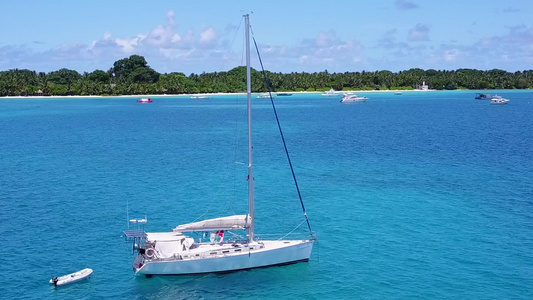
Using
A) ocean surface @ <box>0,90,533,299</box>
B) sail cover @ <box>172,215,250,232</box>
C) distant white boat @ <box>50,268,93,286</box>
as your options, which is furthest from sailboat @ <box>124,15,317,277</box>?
distant white boat @ <box>50,268,93,286</box>

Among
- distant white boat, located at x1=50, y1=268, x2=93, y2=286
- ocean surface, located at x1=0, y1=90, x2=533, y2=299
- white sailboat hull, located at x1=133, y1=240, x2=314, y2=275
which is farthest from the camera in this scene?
ocean surface, located at x1=0, y1=90, x2=533, y2=299

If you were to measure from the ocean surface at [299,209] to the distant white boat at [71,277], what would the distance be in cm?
44

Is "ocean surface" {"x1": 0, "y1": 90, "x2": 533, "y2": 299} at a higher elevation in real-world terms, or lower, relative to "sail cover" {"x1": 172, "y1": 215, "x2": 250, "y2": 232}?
lower

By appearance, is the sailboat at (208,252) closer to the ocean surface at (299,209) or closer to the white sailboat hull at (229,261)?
the white sailboat hull at (229,261)

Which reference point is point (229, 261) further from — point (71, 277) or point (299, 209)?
point (299, 209)

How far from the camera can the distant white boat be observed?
3594cm

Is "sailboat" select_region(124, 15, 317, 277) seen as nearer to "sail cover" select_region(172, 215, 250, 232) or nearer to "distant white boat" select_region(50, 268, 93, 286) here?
"sail cover" select_region(172, 215, 250, 232)

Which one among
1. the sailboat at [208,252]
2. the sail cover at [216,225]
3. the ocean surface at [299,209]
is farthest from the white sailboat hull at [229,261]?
the sail cover at [216,225]

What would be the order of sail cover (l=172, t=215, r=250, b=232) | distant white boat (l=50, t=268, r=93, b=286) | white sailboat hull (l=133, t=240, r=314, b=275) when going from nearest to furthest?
distant white boat (l=50, t=268, r=93, b=286) → white sailboat hull (l=133, t=240, r=314, b=275) → sail cover (l=172, t=215, r=250, b=232)

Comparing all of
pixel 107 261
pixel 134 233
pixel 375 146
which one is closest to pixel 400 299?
pixel 134 233

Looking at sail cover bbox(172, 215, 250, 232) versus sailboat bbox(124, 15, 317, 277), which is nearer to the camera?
sailboat bbox(124, 15, 317, 277)

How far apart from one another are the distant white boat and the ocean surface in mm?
440

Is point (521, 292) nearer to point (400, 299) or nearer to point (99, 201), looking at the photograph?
point (400, 299)

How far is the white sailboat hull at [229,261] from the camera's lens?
1422 inches
